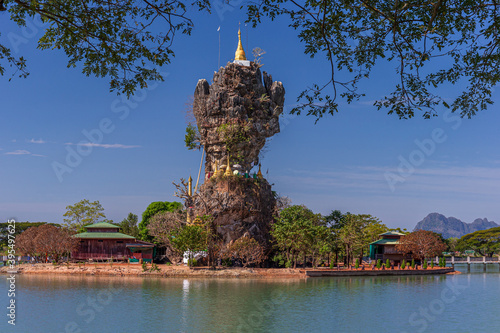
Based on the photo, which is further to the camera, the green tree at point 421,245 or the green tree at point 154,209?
the green tree at point 154,209

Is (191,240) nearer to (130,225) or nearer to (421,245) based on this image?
(421,245)

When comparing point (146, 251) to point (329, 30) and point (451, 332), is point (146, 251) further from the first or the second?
point (329, 30)

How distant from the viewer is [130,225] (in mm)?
63406

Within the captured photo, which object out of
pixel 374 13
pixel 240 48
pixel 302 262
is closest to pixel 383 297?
pixel 302 262

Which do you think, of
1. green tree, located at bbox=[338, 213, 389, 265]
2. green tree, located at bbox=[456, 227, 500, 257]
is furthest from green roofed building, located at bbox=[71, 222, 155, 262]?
green tree, located at bbox=[456, 227, 500, 257]

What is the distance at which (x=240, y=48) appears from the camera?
49.2 meters

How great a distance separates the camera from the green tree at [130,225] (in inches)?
2277

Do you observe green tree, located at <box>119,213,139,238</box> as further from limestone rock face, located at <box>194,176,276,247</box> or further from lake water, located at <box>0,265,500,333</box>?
lake water, located at <box>0,265,500,333</box>

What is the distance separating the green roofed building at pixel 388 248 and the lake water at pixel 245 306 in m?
15.6

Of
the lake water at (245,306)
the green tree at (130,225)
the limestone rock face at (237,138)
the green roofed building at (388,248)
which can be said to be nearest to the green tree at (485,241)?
the green roofed building at (388,248)

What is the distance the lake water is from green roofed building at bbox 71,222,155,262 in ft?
39.1

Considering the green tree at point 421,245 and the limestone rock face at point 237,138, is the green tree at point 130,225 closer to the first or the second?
the limestone rock face at point 237,138

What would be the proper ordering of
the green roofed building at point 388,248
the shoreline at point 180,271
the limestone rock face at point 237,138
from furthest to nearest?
the green roofed building at point 388,248, the limestone rock face at point 237,138, the shoreline at point 180,271

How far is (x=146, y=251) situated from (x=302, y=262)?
14801mm
